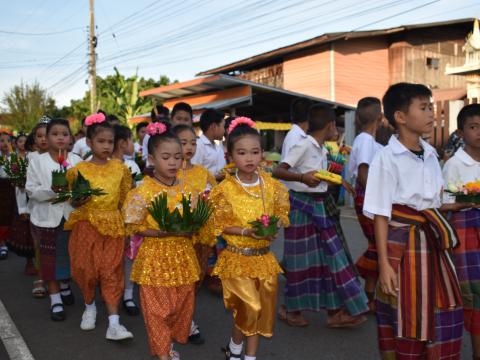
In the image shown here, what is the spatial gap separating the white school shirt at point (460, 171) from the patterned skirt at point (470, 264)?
8.1 inches

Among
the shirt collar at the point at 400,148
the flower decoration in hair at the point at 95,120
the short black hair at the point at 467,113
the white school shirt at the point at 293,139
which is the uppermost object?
the flower decoration in hair at the point at 95,120

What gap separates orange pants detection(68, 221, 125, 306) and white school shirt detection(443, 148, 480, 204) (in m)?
2.80

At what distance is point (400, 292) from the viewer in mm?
2844

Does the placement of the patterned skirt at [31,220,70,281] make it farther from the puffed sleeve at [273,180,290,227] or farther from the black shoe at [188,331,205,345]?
the puffed sleeve at [273,180,290,227]

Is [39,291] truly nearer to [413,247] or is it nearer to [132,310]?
[132,310]

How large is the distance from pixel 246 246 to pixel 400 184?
1177 mm

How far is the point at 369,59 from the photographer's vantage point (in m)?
23.4

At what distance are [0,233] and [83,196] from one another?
341 cm

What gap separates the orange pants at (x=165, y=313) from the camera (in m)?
3.58

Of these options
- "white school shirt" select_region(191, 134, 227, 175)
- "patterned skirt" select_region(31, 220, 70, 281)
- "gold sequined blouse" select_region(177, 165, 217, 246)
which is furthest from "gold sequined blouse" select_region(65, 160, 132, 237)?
"white school shirt" select_region(191, 134, 227, 175)

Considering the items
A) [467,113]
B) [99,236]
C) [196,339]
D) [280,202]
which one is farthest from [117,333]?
[467,113]

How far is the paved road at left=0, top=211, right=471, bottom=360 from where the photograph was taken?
4.06 metres

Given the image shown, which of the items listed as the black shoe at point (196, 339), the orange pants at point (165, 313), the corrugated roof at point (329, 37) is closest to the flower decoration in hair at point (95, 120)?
the orange pants at point (165, 313)

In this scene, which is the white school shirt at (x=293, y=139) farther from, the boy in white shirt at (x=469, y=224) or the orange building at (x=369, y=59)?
the orange building at (x=369, y=59)
